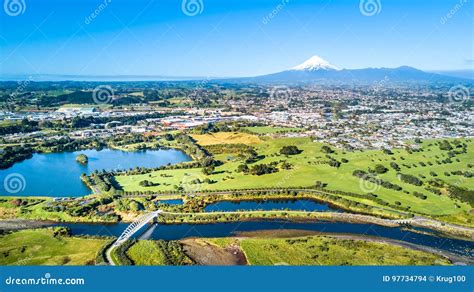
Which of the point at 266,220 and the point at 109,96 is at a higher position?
the point at 109,96

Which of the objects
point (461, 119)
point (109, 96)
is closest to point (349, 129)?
point (461, 119)

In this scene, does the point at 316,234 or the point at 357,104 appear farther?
the point at 357,104

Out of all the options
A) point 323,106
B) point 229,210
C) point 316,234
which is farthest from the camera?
point 323,106

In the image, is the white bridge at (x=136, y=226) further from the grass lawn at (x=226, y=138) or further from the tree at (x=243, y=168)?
the grass lawn at (x=226, y=138)

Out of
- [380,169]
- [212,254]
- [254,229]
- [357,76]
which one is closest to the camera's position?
[212,254]

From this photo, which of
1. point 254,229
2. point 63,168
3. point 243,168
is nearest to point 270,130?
point 243,168

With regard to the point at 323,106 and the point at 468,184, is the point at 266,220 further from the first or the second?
the point at 323,106

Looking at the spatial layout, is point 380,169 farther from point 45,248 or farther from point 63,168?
point 63,168

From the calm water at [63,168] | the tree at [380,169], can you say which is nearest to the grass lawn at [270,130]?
the calm water at [63,168]
